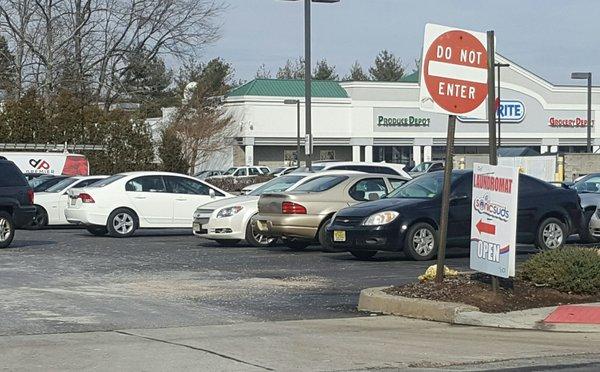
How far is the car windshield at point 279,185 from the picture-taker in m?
22.3

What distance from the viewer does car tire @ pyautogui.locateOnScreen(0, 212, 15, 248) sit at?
21172 mm

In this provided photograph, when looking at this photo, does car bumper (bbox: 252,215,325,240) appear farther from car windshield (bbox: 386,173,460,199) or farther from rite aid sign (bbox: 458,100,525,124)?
rite aid sign (bbox: 458,100,525,124)

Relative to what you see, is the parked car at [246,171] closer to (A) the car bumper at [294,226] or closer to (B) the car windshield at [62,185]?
(B) the car windshield at [62,185]

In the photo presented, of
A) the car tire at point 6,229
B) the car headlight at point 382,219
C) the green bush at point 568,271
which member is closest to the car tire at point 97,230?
the car tire at point 6,229

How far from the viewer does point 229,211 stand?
2139 cm

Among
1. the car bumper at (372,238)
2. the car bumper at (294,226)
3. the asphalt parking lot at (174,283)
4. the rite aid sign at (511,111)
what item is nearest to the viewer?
the asphalt parking lot at (174,283)

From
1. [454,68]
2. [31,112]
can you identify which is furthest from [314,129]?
[454,68]

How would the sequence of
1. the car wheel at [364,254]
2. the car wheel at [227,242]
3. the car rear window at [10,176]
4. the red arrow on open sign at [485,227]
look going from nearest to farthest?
the red arrow on open sign at [485,227] < the car wheel at [364,254] < the car rear window at [10,176] < the car wheel at [227,242]

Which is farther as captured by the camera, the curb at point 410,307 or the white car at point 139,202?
the white car at point 139,202

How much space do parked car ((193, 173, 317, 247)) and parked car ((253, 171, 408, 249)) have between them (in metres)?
0.66

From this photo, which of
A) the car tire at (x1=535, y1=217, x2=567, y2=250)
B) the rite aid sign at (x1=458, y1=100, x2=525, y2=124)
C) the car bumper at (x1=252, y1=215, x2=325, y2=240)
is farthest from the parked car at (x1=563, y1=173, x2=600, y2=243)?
the rite aid sign at (x1=458, y1=100, x2=525, y2=124)

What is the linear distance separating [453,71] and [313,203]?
24.7ft

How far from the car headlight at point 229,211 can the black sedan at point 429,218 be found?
327 centimetres

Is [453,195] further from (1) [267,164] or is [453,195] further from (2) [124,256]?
(1) [267,164]
